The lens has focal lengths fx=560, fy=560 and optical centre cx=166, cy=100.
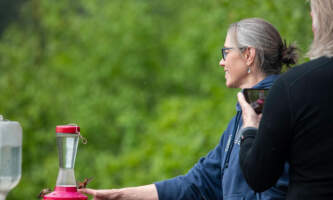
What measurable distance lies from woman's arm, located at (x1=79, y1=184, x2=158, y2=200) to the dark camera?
878 mm

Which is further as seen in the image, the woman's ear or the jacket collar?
the woman's ear

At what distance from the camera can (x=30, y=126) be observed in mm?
13391

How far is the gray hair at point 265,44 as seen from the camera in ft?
8.34

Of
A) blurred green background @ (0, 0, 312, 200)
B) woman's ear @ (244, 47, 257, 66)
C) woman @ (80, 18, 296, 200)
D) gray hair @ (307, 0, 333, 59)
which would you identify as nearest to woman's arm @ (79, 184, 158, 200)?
woman @ (80, 18, 296, 200)

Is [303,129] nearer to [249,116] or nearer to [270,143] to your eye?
[270,143]

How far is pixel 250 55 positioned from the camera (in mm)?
2557

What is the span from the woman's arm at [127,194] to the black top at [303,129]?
982mm

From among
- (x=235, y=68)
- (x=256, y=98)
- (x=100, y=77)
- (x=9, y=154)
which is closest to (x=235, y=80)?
(x=235, y=68)

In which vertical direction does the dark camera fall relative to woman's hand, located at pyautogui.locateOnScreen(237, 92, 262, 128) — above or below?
above

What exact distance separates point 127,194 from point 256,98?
2.99 feet

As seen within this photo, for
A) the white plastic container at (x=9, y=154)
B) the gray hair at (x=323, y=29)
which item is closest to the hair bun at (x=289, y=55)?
the gray hair at (x=323, y=29)

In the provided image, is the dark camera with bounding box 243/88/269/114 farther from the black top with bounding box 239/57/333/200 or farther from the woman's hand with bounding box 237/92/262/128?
the black top with bounding box 239/57/333/200

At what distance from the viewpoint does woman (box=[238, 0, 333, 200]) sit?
1800 mm

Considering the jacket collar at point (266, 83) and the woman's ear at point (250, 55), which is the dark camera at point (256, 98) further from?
the woman's ear at point (250, 55)
